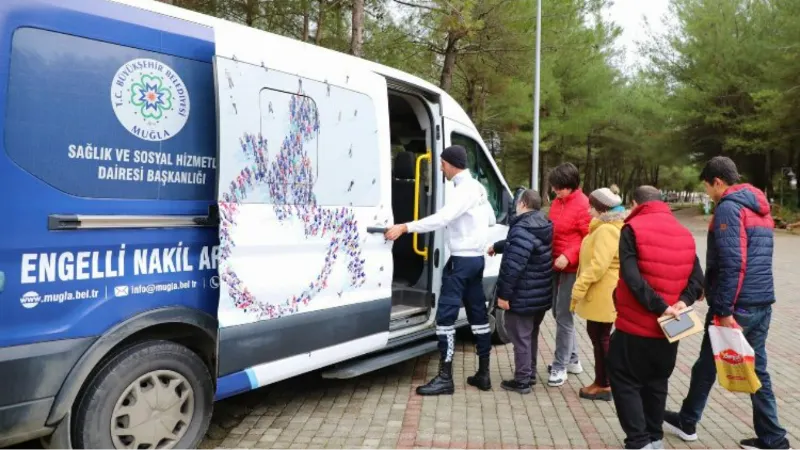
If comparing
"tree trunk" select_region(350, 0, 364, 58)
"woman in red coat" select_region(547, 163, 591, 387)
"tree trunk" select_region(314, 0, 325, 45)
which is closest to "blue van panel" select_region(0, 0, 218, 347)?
"woman in red coat" select_region(547, 163, 591, 387)

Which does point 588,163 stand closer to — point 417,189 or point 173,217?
point 417,189

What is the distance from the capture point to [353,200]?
4430mm

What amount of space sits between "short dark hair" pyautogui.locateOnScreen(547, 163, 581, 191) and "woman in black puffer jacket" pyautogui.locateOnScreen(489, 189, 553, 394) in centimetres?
25

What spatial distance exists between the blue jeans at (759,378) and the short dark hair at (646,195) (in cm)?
83

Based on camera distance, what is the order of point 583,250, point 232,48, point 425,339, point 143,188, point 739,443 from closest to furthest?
point 143,188, point 232,48, point 739,443, point 583,250, point 425,339

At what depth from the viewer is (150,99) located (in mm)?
3277

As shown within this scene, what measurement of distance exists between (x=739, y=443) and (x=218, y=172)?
3.58 m

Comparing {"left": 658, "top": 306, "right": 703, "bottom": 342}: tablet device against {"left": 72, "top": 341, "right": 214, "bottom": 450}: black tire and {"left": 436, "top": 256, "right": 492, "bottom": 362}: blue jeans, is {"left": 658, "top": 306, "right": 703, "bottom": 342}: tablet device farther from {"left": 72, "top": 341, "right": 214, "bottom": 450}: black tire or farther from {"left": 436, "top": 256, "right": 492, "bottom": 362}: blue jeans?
{"left": 72, "top": 341, "right": 214, "bottom": 450}: black tire

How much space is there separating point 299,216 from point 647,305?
6.60ft

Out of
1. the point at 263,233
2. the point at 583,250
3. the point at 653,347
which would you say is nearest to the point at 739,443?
the point at 653,347

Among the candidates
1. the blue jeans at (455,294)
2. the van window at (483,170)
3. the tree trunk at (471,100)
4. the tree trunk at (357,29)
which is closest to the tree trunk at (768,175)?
the tree trunk at (471,100)

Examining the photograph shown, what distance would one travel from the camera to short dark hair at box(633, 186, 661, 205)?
12.5 feet

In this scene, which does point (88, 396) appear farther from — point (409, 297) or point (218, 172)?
point (409, 297)

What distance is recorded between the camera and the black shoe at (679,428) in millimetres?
4301
